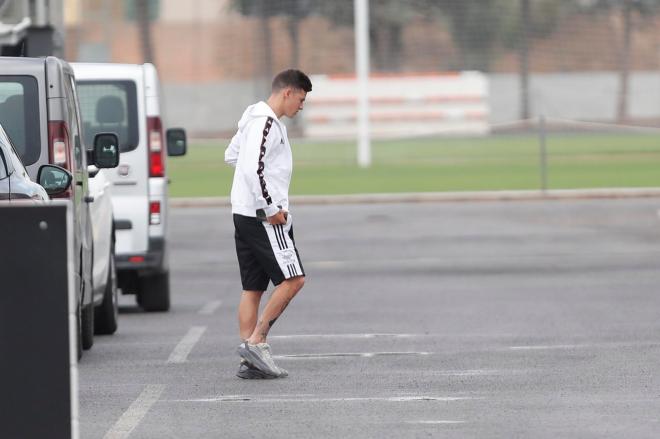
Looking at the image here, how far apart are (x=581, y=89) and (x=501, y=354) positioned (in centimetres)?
5876

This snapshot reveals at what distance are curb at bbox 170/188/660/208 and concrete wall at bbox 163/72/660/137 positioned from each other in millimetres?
34692

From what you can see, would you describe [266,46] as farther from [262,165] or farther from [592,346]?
[262,165]

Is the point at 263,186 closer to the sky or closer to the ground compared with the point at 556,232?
closer to the sky

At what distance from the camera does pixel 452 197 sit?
111 feet

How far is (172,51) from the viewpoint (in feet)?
240

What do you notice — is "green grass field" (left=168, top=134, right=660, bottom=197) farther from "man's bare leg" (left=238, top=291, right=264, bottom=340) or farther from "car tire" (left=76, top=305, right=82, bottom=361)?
"man's bare leg" (left=238, top=291, right=264, bottom=340)

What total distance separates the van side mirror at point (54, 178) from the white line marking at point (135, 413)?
1.26 m

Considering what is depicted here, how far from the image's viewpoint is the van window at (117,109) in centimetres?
1616

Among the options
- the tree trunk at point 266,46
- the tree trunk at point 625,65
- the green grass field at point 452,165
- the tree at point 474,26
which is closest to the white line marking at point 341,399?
the green grass field at point 452,165

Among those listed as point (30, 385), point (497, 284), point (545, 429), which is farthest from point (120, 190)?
point (30, 385)

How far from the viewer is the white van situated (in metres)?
16.1

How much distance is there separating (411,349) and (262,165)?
2.07 m

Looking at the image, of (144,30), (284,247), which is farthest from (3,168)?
(144,30)

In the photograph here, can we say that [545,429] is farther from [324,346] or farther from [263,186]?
[324,346]
